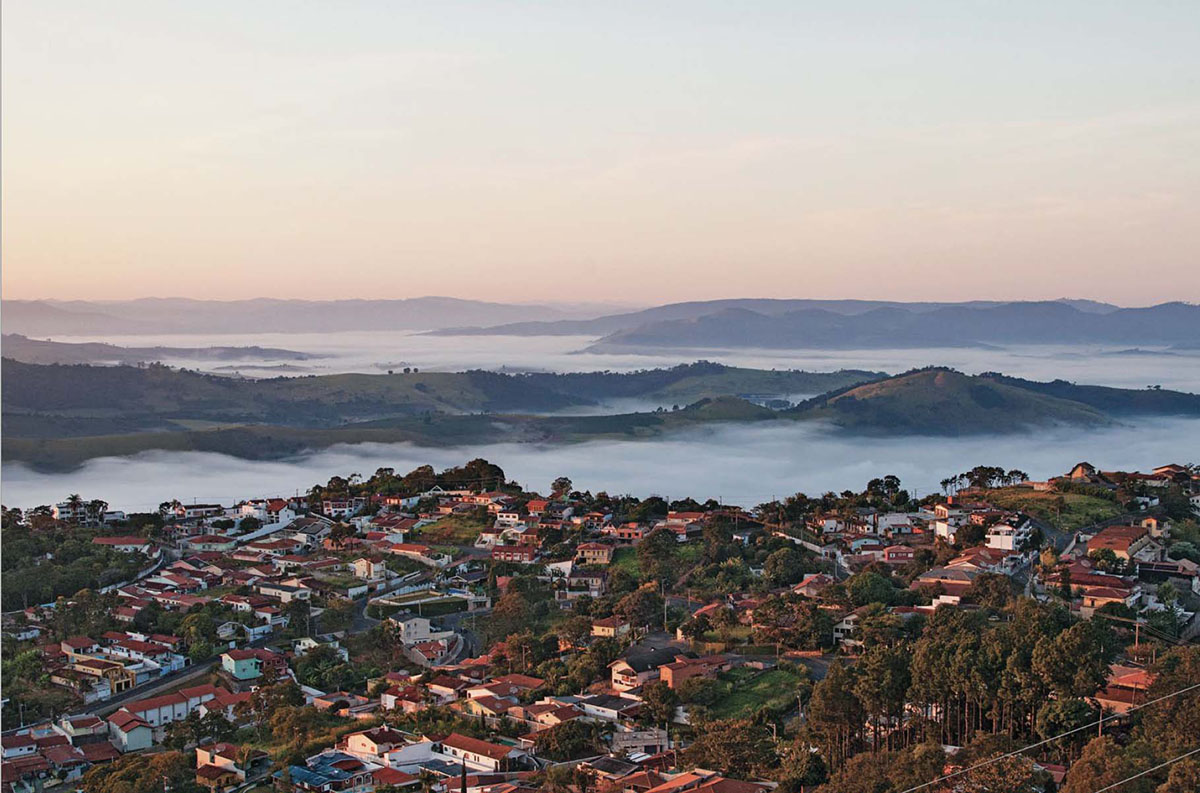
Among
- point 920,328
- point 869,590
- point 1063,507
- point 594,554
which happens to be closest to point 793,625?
point 869,590

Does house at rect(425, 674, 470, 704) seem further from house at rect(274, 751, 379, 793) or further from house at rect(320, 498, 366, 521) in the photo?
house at rect(320, 498, 366, 521)

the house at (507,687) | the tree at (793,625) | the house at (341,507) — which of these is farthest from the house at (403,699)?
the house at (341,507)

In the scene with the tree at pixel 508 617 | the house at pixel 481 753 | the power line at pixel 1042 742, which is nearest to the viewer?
the power line at pixel 1042 742

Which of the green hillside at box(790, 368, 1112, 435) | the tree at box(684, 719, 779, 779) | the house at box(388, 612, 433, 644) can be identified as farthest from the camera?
the green hillside at box(790, 368, 1112, 435)

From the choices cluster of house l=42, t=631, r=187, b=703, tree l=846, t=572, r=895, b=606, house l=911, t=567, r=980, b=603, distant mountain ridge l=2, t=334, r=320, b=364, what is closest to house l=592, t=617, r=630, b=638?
tree l=846, t=572, r=895, b=606

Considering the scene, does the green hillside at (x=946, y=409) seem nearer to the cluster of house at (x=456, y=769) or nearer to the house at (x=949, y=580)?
the house at (x=949, y=580)

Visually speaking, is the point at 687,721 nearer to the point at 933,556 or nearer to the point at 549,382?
Answer: the point at 933,556

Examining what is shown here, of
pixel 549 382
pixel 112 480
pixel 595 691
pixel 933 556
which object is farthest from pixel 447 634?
pixel 549 382

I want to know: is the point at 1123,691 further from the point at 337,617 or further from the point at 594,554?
the point at 594,554
